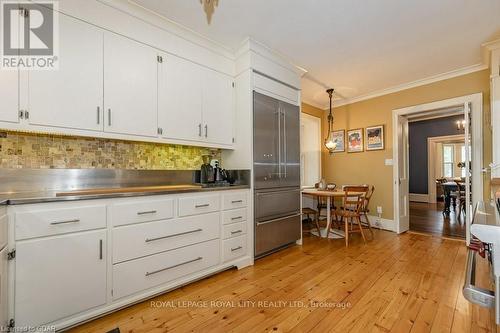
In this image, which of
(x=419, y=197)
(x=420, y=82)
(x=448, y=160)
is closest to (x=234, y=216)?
(x=420, y=82)

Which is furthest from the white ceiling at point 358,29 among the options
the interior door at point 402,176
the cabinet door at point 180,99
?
the interior door at point 402,176

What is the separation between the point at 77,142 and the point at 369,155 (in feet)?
14.8

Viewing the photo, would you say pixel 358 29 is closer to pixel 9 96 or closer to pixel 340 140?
pixel 340 140

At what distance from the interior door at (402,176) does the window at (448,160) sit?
5502mm

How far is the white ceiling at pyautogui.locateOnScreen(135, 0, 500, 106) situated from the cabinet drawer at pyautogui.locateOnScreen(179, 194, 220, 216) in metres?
1.80

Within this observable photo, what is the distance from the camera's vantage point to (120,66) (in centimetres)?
200

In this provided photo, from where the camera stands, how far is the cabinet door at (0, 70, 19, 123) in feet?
4.96

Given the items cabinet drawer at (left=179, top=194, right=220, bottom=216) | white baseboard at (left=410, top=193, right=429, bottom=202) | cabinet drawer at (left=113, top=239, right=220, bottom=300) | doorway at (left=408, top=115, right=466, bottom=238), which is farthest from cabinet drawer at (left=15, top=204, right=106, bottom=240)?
white baseboard at (left=410, top=193, right=429, bottom=202)

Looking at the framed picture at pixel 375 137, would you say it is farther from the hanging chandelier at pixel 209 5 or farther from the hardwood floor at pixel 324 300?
the hanging chandelier at pixel 209 5

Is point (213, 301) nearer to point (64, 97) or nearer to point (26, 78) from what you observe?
point (64, 97)

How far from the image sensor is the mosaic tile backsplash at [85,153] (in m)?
1.74

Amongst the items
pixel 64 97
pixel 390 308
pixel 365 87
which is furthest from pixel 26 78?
pixel 365 87

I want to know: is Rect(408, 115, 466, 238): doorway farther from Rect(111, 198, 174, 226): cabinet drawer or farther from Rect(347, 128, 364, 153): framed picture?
Rect(111, 198, 174, 226): cabinet drawer

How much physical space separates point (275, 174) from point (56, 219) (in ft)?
7.15
